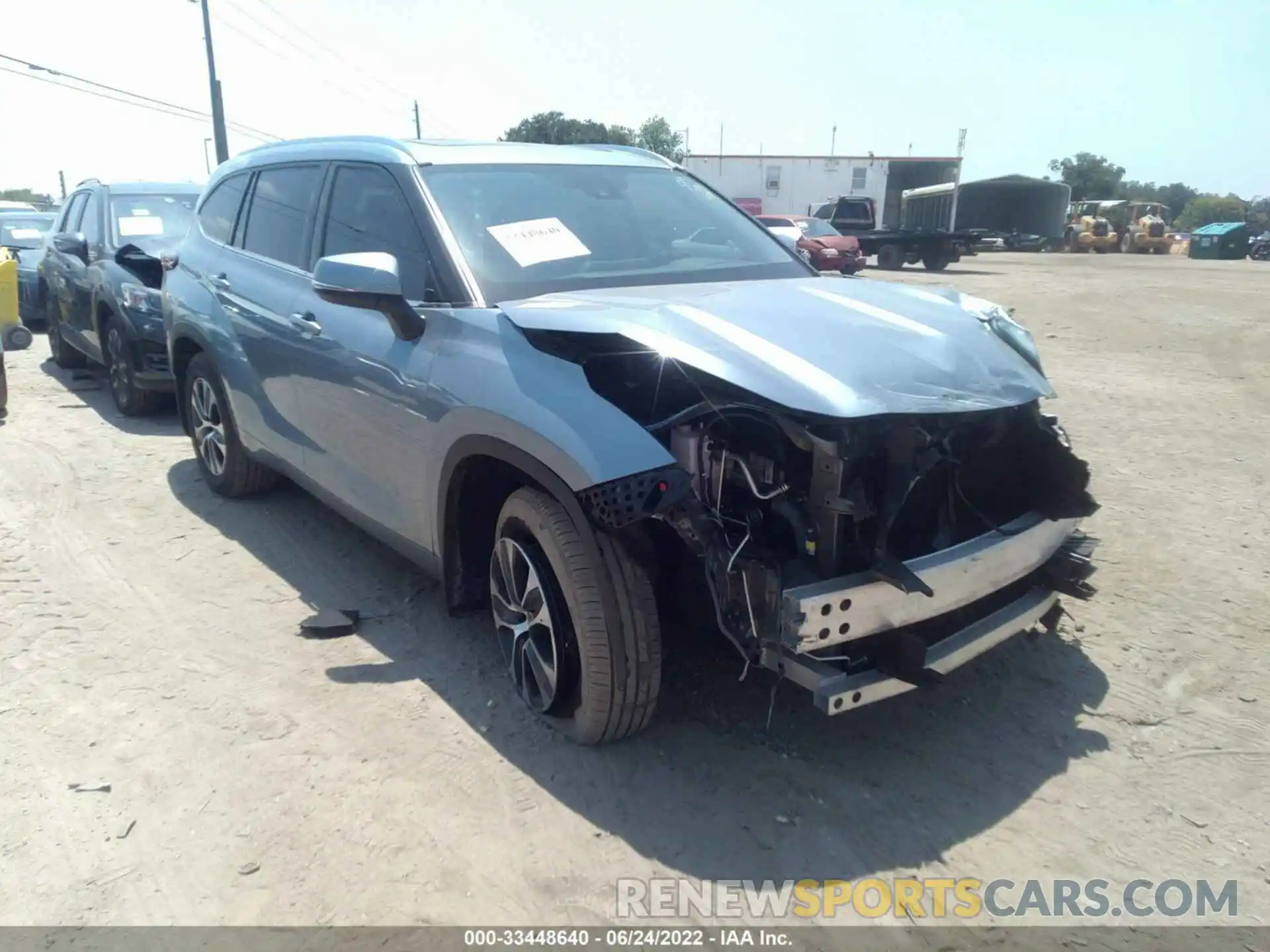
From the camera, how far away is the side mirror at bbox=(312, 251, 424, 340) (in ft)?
10.5

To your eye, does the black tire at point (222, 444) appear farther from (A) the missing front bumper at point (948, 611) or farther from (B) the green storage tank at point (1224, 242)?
(B) the green storage tank at point (1224, 242)

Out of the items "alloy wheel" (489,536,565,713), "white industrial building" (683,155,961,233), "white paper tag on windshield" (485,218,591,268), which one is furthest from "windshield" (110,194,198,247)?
"white industrial building" (683,155,961,233)

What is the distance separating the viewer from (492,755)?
3148mm

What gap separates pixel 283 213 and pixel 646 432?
2.85m

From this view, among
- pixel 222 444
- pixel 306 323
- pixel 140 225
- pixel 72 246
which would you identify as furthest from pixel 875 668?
pixel 140 225

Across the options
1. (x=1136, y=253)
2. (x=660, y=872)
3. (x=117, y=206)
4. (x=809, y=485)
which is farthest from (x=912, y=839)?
(x=1136, y=253)

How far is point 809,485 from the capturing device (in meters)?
2.79

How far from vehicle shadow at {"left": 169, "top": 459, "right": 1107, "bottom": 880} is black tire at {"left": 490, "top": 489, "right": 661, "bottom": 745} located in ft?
0.60

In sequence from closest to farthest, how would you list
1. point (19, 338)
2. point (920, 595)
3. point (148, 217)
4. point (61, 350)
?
point (920, 595), point (148, 217), point (19, 338), point (61, 350)

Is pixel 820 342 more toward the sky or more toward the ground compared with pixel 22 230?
more toward the sky

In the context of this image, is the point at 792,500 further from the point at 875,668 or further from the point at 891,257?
the point at 891,257

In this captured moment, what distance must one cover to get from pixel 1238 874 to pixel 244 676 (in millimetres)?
3389

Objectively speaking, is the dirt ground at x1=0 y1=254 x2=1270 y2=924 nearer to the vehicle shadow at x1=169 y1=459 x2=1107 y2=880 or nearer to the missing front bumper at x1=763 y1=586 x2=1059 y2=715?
the vehicle shadow at x1=169 y1=459 x2=1107 y2=880

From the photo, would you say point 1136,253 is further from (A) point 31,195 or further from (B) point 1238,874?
(A) point 31,195
